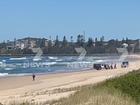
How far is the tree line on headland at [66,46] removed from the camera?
17865 centimetres

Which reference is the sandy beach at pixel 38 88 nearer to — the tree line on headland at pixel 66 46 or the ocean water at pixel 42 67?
the ocean water at pixel 42 67

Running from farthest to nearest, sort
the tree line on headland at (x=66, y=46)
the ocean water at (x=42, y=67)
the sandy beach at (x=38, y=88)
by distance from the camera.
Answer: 1. the tree line on headland at (x=66, y=46)
2. the ocean water at (x=42, y=67)
3. the sandy beach at (x=38, y=88)

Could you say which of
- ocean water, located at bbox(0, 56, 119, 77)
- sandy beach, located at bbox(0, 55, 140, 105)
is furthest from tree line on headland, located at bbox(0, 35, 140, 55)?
sandy beach, located at bbox(0, 55, 140, 105)

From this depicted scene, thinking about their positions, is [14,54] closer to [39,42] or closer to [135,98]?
[39,42]

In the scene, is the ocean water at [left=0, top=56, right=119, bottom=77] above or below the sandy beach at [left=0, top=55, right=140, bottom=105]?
below

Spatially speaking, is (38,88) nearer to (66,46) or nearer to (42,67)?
(42,67)

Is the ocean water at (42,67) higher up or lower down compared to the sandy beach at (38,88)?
lower down

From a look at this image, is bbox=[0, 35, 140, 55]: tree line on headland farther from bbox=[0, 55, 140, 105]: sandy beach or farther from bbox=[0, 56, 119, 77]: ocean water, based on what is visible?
bbox=[0, 55, 140, 105]: sandy beach

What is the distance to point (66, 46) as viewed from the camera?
191 m

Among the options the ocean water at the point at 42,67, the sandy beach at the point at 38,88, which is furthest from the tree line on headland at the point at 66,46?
the sandy beach at the point at 38,88

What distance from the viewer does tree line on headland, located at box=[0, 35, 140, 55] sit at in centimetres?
17865

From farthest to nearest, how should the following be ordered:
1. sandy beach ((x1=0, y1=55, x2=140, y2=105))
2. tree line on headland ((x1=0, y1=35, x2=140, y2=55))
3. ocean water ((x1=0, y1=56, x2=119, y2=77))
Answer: tree line on headland ((x1=0, y1=35, x2=140, y2=55)) → ocean water ((x1=0, y1=56, x2=119, y2=77)) → sandy beach ((x1=0, y1=55, x2=140, y2=105))

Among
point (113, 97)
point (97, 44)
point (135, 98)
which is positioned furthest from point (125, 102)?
point (97, 44)

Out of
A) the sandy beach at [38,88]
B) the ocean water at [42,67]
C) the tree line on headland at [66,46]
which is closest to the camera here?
the sandy beach at [38,88]
